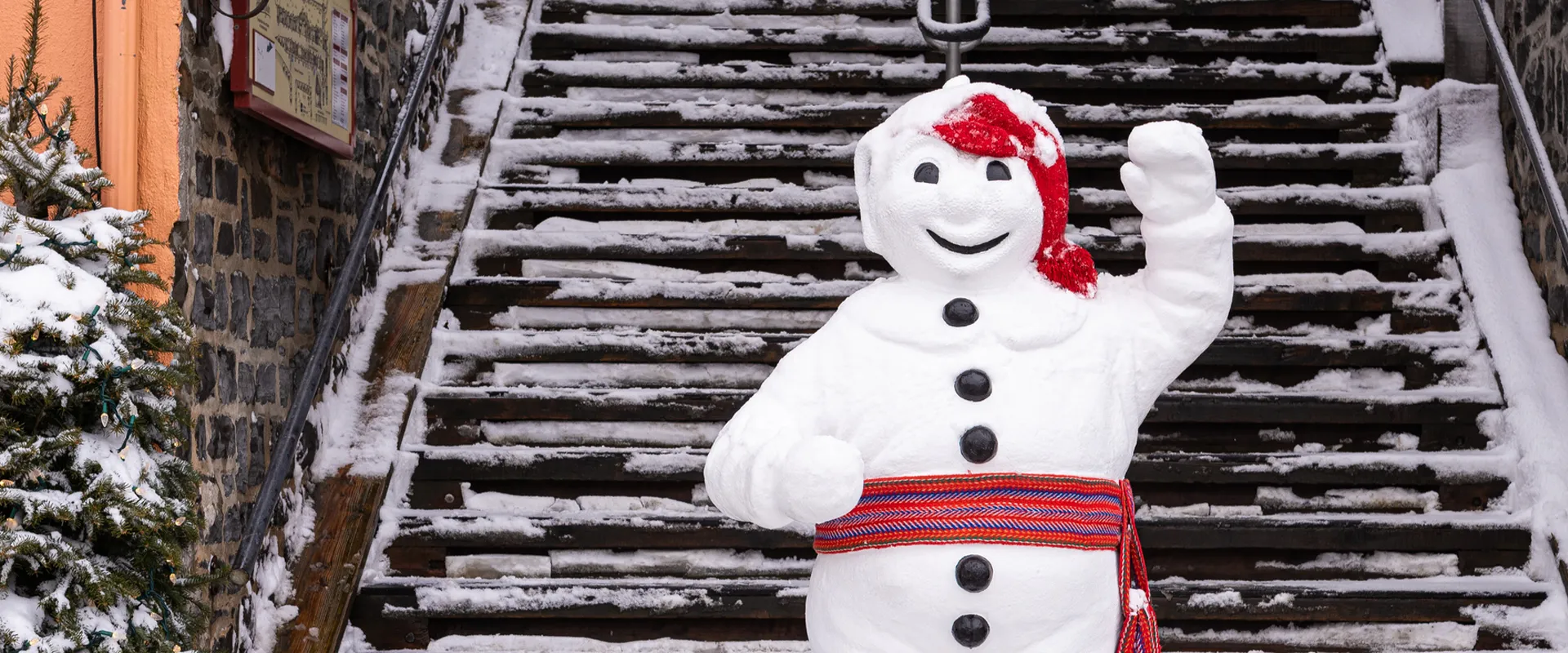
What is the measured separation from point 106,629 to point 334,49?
1.89 m

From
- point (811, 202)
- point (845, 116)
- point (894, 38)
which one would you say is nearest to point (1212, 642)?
point (811, 202)

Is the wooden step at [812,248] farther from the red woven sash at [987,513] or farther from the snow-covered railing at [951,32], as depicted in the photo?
the red woven sash at [987,513]

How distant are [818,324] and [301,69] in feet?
4.94

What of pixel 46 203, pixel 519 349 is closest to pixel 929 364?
pixel 46 203

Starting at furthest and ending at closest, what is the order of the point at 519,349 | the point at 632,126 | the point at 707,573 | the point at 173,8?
the point at 632,126, the point at 519,349, the point at 707,573, the point at 173,8

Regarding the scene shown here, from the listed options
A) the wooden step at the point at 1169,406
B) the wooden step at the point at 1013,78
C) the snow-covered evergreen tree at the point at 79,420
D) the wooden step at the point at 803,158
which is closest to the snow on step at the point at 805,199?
the wooden step at the point at 803,158

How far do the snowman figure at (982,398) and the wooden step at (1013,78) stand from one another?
264 cm

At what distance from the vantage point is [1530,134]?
3.63 metres

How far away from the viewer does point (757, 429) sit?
6.61 ft

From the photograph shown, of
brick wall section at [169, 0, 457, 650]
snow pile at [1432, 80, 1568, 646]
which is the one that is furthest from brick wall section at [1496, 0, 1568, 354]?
brick wall section at [169, 0, 457, 650]

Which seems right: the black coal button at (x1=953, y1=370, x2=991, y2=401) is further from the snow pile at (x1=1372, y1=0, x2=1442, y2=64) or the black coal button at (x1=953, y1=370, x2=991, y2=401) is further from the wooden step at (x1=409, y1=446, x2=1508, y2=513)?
the snow pile at (x1=1372, y1=0, x2=1442, y2=64)

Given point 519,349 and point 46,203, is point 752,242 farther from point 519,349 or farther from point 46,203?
point 46,203

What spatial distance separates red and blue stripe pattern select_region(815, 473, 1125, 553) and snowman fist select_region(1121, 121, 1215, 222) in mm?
406

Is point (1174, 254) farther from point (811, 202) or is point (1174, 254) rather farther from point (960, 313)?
point (811, 202)
